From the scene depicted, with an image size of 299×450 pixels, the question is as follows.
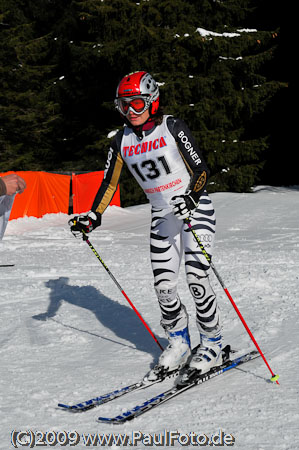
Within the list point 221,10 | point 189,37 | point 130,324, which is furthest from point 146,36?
point 130,324

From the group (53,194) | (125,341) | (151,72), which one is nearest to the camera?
(125,341)

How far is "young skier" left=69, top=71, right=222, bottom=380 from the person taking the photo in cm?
458

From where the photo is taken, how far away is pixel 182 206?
14.2 feet

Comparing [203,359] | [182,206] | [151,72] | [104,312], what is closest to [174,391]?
[203,359]

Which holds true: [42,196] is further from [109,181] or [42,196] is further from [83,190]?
[109,181]

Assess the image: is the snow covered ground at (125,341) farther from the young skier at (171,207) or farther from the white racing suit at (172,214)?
the white racing suit at (172,214)

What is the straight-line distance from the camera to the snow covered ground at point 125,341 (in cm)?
385

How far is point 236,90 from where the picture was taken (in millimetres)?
29391

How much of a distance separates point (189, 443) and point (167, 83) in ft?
80.3

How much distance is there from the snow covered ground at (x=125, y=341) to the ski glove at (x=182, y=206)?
131cm

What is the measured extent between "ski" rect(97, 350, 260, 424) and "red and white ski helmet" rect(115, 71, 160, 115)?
2.09 metres

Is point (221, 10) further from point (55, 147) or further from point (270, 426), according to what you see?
point (270, 426)

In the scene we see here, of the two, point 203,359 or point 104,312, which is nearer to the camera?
point 203,359

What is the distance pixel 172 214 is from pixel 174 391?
1347 millimetres
